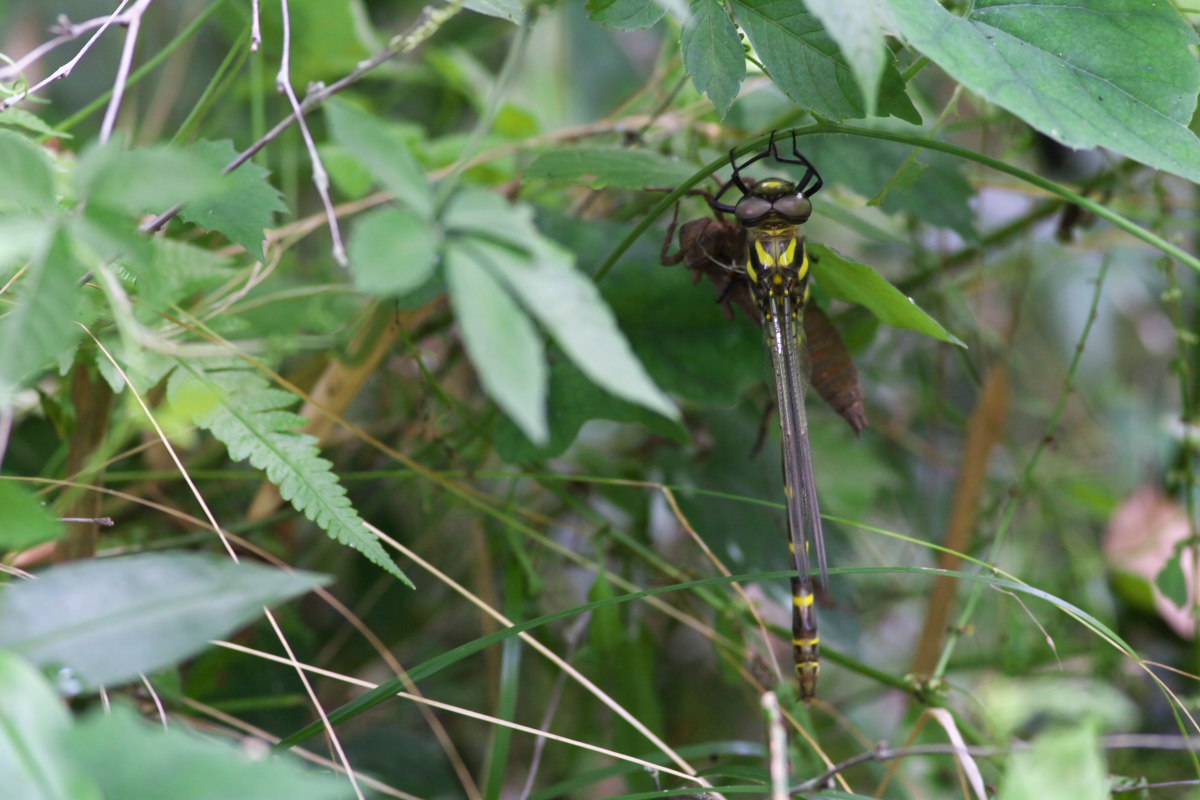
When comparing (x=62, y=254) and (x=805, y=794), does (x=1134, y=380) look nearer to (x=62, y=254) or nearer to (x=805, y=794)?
(x=805, y=794)

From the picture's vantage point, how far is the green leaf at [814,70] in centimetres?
69

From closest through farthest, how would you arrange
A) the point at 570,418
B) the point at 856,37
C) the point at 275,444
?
the point at 856,37, the point at 275,444, the point at 570,418

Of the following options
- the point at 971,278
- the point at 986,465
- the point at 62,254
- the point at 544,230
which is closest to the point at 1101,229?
the point at 971,278

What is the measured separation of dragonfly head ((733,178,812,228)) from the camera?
0.81 m

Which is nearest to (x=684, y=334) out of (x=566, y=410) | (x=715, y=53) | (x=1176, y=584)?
(x=566, y=410)

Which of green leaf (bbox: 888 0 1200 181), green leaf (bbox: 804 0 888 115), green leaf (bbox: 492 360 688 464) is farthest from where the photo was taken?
green leaf (bbox: 492 360 688 464)

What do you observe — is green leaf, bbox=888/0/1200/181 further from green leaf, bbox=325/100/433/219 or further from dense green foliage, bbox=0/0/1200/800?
green leaf, bbox=325/100/433/219

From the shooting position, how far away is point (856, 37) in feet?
1.55

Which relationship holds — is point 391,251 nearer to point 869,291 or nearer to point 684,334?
point 869,291

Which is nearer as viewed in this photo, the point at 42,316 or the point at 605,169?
the point at 42,316

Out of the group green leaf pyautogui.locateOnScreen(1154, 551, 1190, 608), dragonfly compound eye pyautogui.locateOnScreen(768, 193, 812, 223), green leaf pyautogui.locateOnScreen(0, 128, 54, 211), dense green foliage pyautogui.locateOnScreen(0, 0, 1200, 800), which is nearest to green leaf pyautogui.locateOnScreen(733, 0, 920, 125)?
dense green foliage pyautogui.locateOnScreen(0, 0, 1200, 800)

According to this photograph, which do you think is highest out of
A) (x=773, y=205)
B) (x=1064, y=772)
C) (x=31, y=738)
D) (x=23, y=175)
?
(x=23, y=175)

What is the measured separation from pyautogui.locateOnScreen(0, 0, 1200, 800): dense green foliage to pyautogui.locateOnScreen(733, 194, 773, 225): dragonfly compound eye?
5 cm

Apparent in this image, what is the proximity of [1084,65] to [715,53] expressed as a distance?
274 mm
